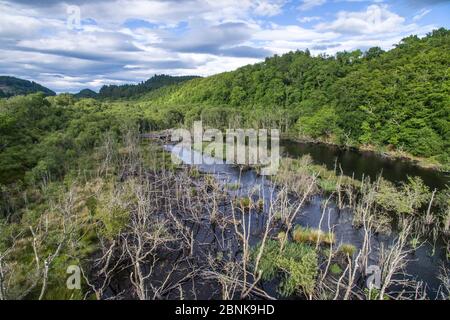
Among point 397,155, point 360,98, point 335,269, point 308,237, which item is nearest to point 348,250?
point 335,269

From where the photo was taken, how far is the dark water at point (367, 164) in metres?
53.2

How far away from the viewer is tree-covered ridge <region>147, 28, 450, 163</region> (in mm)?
68812

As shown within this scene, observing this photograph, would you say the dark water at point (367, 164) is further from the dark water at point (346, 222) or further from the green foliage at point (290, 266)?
the green foliage at point (290, 266)

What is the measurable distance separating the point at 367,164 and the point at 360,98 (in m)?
28.9

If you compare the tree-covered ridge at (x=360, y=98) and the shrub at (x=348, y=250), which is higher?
the tree-covered ridge at (x=360, y=98)

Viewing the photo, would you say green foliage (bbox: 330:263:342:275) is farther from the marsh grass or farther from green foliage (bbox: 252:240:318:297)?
the marsh grass

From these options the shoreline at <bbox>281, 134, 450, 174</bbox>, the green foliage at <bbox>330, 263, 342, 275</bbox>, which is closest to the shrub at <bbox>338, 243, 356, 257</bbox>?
the green foliage at <bbox>330, 263, 342, 275</bbox>

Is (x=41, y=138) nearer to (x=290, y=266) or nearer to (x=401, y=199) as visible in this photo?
(x=290, y=266)

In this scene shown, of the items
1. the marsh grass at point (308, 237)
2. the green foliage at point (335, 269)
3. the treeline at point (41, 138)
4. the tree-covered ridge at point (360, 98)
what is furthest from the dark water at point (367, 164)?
the treeline at point (41, 138)

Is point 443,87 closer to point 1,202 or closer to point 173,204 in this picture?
point 173,204

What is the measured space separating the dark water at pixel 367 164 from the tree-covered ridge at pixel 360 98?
5.23m

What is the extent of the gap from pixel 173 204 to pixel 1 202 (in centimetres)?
1919

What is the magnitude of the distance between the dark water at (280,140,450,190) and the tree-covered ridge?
17.1 ft

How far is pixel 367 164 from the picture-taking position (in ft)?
207
